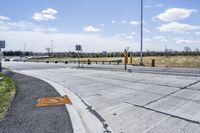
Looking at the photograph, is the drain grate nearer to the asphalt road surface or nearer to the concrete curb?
the asphalt road surface

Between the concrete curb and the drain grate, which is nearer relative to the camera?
the concrete curb

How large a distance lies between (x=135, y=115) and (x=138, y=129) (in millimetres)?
1148

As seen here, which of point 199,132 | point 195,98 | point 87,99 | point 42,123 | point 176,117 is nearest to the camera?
point 199,132

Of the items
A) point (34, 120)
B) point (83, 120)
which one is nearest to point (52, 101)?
point (34, 120)

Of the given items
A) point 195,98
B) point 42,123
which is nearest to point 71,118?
point 42,123

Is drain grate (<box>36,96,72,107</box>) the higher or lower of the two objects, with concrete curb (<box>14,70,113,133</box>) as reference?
higher

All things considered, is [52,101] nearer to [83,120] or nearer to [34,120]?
[34,120]

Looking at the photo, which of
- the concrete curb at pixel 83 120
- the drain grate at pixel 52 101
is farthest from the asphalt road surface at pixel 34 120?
the drain grate at pixel 52 101

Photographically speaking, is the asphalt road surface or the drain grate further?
the drain grate

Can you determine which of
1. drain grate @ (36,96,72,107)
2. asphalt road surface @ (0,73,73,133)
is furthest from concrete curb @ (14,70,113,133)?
drain grate @ (36,96,72,107)

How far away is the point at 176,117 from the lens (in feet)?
20.0

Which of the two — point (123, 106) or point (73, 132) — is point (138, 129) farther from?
point (123, 106)

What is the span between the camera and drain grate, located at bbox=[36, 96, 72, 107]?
7.86 m

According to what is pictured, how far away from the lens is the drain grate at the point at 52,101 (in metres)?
7.86
